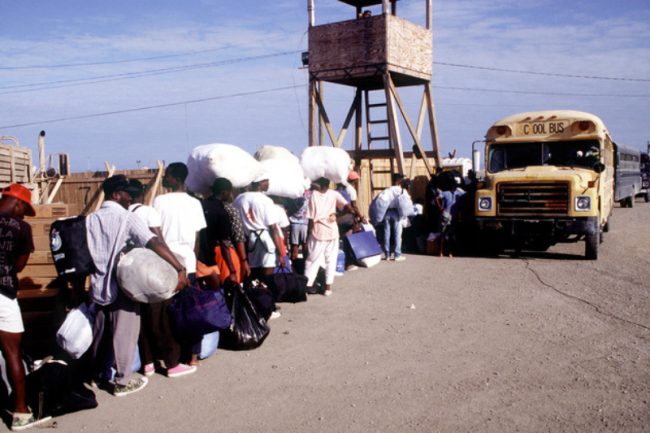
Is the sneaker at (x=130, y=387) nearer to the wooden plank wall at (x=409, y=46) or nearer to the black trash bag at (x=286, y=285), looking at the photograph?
the black trash bag at (x=286, y=285)

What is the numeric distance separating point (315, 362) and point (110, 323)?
1906 mm

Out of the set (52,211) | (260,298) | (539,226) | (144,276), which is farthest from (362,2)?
(144,276)

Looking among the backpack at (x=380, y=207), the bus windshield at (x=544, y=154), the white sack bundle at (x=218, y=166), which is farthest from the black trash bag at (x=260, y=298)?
the bus windshield at (x=544, y=154)

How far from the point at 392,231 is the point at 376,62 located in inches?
174

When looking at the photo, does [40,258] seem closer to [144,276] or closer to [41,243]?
[41,243]

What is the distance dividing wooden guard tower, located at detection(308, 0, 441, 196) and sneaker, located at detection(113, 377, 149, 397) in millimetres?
10001

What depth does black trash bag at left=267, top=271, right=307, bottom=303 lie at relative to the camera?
741cm

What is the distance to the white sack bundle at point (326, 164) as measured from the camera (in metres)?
10.4

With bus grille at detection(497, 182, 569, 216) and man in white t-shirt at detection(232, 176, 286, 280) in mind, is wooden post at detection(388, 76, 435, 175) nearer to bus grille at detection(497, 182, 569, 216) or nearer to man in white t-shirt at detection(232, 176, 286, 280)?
bus grille at detection(497, 182, 569, 216)

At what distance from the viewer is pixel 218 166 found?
6914 millimetres

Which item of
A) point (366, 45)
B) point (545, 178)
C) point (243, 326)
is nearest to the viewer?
point (243, 326)

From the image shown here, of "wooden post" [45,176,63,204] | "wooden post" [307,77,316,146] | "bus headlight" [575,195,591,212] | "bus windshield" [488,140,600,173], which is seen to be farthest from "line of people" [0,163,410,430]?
"wooden post" [45,176,63,204]

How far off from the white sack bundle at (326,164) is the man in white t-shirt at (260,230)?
300 centimetres

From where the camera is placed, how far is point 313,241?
8508 millimetres
